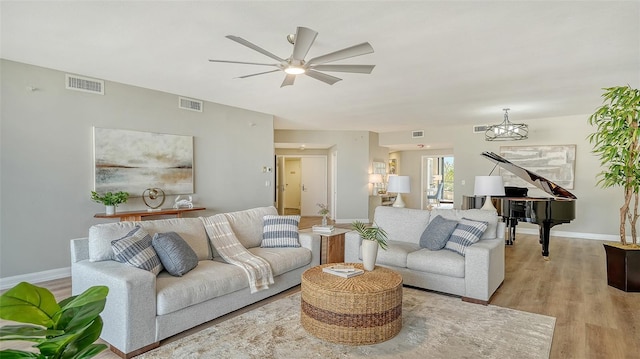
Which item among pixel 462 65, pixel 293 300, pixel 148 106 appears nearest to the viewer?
pixel 293 300

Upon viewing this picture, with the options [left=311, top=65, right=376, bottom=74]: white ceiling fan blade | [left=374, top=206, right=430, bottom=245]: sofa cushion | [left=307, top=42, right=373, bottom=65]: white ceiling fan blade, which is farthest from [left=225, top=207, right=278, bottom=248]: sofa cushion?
[left=307, top=42, right=373, bottom=65]: white ceiling fan blade

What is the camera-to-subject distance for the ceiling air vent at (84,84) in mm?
4418

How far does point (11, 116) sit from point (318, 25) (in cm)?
382

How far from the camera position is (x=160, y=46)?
3.47m

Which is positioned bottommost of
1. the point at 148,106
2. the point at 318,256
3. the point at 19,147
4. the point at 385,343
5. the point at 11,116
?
the point at 385,343

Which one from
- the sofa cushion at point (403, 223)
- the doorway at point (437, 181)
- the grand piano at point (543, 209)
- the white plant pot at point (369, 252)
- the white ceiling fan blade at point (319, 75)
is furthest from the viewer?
the doorway at point (437, 181)

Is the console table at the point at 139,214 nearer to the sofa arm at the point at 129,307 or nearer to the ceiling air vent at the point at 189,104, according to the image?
the ceiling air vent at the point at 189,104

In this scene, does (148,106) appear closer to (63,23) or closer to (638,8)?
(63,23)

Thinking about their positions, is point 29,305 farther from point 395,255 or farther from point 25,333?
point 395,255

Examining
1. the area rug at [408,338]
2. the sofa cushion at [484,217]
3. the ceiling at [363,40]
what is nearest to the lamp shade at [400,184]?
the ceiling at [363,40]

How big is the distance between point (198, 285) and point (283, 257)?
1047 millimetres

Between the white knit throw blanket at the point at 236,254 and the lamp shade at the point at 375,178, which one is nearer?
the white knit throw blanket at the point at 236,254

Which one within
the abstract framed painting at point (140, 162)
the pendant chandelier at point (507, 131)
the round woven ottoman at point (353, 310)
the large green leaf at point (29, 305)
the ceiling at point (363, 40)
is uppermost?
the ceiling at point (363, 40)

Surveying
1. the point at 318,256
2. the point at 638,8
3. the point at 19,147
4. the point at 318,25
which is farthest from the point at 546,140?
the point at 19,147
